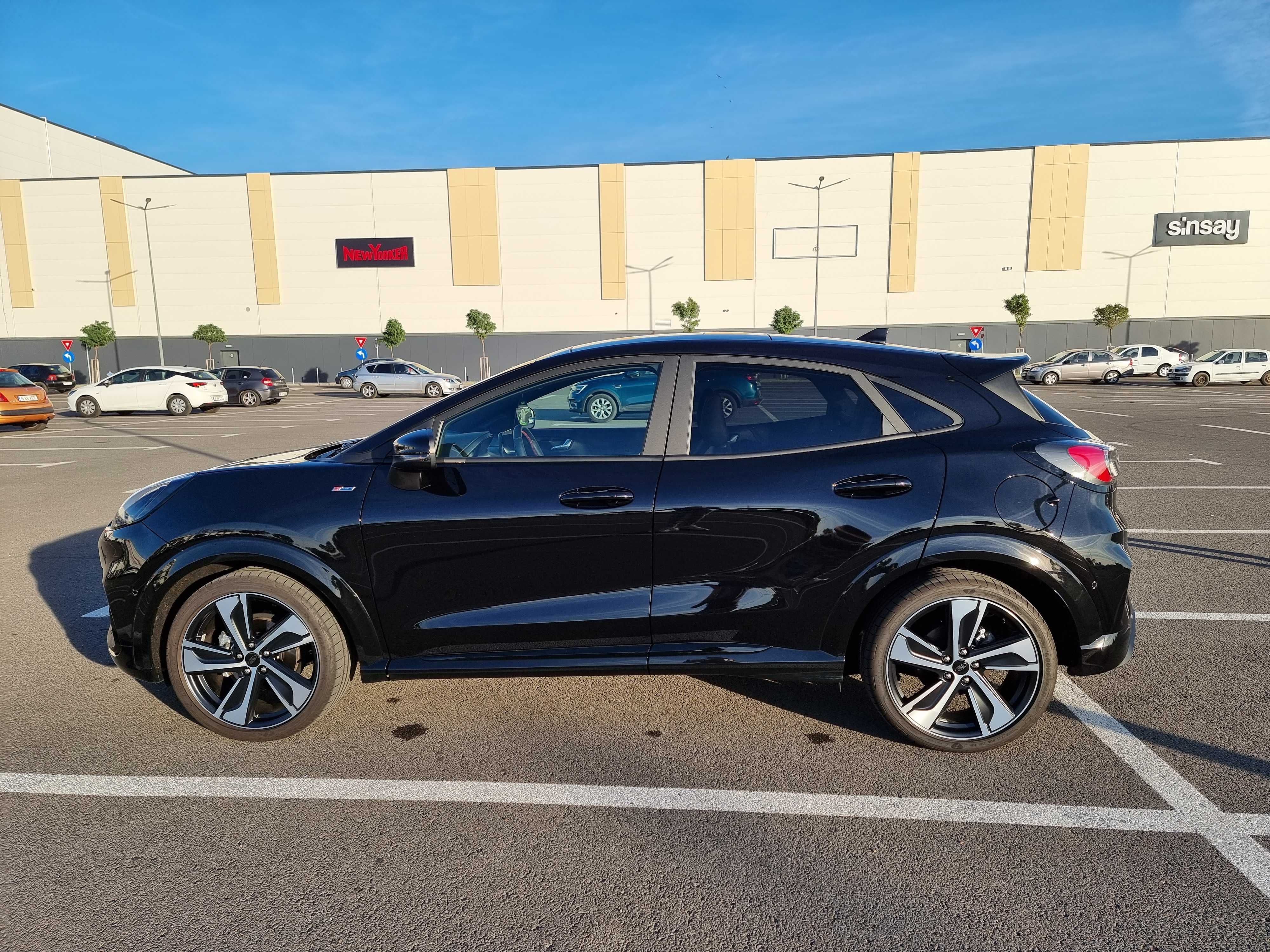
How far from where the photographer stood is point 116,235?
47.2 metres

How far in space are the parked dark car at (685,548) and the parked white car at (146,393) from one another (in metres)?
22.3

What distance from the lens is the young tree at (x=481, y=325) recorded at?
4356 centimetres

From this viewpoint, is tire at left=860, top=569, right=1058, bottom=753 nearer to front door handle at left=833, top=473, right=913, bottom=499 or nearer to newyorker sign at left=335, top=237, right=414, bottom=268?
front door handle at left=833, top=473, right=913, bottom=499

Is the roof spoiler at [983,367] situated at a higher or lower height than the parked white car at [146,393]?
higher

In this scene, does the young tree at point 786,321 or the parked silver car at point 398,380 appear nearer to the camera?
the parked silver car at point 398,380

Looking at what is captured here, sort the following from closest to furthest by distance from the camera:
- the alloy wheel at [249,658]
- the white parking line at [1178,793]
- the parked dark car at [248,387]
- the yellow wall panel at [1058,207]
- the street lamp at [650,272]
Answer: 1. the white parking line at [1178,793]
2. the alloy wheel at [249,658]
3. the parked dark car at [248,387]
4. the yellow wall panel at [1058,207]
5. the street lamp at [650,272]

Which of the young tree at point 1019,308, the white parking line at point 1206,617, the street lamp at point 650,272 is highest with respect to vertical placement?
the street lamp at point 650,272

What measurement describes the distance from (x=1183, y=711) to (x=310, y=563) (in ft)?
12.6

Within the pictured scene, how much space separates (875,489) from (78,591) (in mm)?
5588

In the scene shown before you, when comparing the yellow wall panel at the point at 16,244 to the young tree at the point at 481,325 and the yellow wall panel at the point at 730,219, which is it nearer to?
the young tree at the point at 481,325

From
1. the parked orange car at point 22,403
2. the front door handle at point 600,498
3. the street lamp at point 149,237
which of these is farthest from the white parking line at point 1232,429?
the street lamp at point 149,237

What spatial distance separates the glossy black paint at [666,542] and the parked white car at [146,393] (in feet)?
73.2

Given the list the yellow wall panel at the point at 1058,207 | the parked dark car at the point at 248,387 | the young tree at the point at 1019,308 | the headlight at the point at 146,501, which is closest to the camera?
the headlight at the point at 146,501

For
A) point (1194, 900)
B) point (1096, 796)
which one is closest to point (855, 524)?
point (1096, 796)
